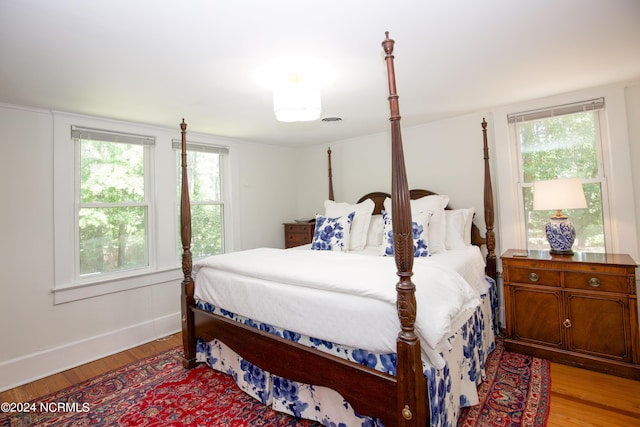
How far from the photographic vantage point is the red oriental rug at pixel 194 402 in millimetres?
1877

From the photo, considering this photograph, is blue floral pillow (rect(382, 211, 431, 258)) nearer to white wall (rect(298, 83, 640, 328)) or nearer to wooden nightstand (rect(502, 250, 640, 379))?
wooden nightstand (rect(502, 250, 640, 379))

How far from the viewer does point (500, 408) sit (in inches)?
74.4

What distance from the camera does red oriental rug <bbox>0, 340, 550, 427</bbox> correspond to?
188 cm

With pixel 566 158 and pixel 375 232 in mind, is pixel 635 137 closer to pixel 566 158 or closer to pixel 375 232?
pixel 566 158

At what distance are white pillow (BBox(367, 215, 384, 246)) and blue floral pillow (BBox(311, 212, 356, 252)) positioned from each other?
317 millimetres

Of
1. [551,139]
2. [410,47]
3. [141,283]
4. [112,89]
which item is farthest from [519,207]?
[141,283]

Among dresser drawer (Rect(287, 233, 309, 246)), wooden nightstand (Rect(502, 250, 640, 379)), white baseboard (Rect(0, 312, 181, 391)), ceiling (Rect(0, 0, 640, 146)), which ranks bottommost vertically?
white baseboard (Rect(0, 312, 181, 391))

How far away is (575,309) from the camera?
2.30 metres

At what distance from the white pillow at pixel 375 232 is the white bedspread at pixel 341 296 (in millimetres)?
973

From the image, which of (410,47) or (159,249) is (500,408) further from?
(159,249)

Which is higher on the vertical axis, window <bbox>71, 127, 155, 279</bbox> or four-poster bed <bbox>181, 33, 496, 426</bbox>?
window <bbox>71, 127, 155, 279</bbox>

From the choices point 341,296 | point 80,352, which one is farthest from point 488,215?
point 80,352

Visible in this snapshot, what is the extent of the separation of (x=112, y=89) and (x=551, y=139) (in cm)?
372

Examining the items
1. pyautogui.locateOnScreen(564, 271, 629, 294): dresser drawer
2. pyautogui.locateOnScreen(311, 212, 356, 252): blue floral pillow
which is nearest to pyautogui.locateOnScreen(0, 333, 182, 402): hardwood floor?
pyautogui.locateOnScreen(311, 212, 356, 252): blue floral pillow
